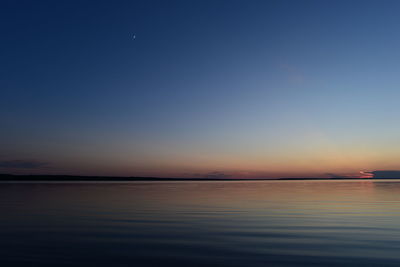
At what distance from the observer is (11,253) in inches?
476

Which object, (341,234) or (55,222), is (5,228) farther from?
(341,234)

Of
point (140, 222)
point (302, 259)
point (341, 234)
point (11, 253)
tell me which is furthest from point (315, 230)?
point (11, 253)

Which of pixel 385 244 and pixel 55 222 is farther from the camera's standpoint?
pixel 55 222

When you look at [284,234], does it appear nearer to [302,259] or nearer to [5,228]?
[302,259]

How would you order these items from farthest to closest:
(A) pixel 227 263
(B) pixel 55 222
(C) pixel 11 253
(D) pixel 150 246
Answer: (B) pixel 55 222, (D) pixel 150 246, (C) pixel 11 253, (A) pixel 227 263

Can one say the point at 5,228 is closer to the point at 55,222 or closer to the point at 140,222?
the point at 55,222

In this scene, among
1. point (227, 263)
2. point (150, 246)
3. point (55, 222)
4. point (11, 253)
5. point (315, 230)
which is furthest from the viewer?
point (55, 222)

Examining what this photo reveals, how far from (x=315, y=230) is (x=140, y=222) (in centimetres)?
1094

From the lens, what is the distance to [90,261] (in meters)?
11.2

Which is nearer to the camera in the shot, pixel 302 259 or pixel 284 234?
pixel 302 259

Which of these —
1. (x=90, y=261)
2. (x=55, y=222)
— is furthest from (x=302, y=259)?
(x=55, y=222)

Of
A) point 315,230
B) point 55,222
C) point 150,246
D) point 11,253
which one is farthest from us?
point 55,222

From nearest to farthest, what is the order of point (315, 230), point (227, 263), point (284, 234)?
point (227, 263) → point (284, 234) → point (315, 230)

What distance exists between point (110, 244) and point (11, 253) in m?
3.83
